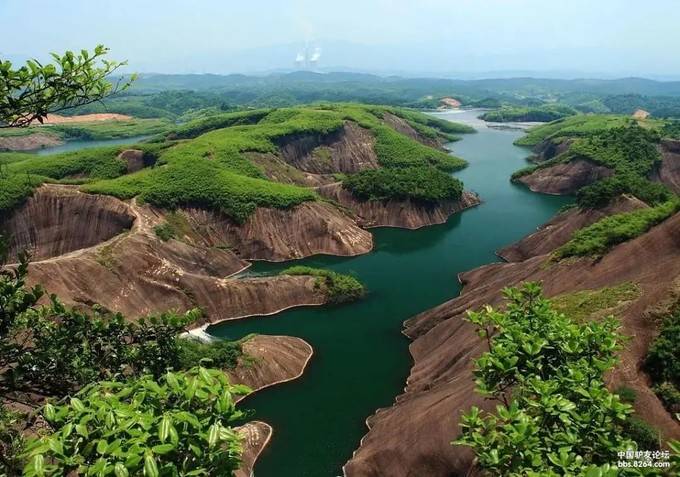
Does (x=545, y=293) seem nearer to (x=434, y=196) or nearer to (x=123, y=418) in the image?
(x=123, y=418)

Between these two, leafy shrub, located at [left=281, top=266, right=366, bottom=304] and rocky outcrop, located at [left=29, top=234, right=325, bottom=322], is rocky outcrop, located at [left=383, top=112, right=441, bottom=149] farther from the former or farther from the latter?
rocky outcrop, located at [left=29, top=234, right=325, bottom=322]

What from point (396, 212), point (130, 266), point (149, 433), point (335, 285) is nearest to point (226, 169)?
point (396, 212)

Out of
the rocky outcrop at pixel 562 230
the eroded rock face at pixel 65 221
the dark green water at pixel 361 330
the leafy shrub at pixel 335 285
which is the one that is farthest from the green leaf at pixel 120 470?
the eroded rock face at pixel 65 221

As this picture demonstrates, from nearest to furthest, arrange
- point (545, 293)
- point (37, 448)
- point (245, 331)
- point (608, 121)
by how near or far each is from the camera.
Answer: point (37, 448), point (545, 293), point (245, 331), point (608, 121)

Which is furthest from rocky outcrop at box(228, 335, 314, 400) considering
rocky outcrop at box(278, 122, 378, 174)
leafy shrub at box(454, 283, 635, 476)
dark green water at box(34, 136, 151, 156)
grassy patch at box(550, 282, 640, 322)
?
dark green water at box(34, 136, 151, 156)

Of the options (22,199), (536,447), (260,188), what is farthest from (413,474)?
(22,199)

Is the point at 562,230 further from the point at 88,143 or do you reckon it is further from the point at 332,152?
the point at 88,143

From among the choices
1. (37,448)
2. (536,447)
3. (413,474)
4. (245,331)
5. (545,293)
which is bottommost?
(245,331)

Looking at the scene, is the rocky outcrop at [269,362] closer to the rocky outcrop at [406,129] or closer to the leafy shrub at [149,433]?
the leafy shrub at [149,433]
